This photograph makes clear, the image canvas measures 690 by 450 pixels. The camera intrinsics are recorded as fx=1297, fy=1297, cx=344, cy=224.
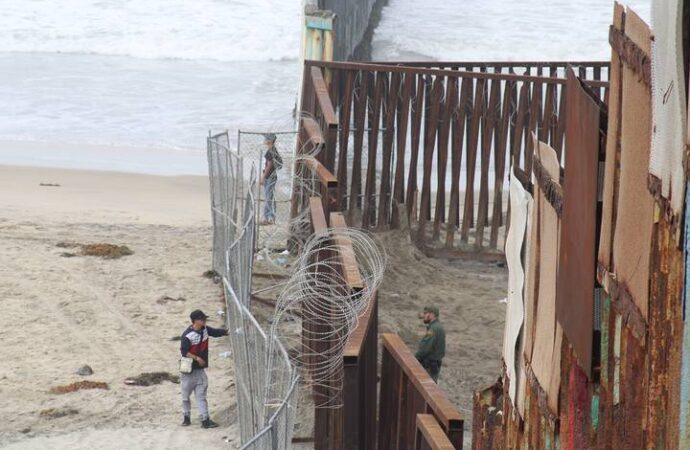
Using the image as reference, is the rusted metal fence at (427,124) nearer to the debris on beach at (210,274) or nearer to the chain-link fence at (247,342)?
the chain-link fence at (247,342)

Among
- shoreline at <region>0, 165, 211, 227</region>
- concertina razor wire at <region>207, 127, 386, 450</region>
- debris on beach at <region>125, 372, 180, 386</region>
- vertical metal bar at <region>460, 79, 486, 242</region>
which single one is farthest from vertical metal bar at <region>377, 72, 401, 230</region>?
debris on beach at <region>125, 372, 180, 386</region>

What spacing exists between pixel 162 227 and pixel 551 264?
13821 mm

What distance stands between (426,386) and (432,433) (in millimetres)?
667

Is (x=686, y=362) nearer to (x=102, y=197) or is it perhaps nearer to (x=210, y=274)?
(x=210, y=274)

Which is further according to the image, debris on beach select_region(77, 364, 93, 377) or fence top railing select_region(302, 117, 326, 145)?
fence top railing select_region(302, 117, 326, 145)

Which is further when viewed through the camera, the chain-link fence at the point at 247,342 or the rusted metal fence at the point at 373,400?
the chain-link fence at the point at 247,342

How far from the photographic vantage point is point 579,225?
496 centimetres

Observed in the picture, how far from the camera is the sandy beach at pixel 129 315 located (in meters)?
11.1

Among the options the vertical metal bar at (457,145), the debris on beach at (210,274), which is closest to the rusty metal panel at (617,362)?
the debris on beach at (210,274)

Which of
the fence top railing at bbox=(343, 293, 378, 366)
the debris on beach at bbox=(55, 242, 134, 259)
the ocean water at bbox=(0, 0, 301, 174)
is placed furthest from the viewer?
the ocean water at bbox=(0, 0, 301, 174)

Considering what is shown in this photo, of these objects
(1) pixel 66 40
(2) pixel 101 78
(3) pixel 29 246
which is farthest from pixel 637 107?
(1) pixel 66 40

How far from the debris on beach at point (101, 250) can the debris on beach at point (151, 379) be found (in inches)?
179

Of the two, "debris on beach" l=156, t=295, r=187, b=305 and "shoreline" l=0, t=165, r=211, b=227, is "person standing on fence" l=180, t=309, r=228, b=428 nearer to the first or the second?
"debris on beach" l=156, t=295, r=187, b=305

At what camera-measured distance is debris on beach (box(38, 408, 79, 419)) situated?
437 inches
